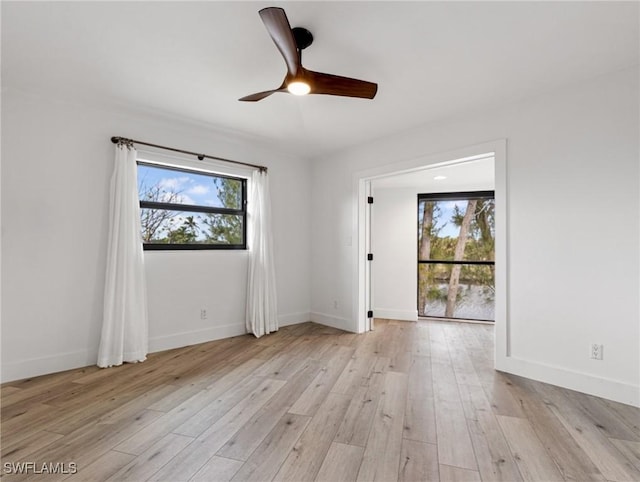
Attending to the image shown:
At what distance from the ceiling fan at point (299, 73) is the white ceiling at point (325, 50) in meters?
0.16

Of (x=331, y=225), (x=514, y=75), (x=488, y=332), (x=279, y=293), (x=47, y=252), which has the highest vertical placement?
(x=514, y=75)

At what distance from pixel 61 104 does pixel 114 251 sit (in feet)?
4.65

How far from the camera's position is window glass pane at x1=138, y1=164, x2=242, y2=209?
3475 millimetres

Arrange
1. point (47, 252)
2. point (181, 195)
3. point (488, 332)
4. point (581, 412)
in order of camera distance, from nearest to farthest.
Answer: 1. point (581, 412)
2. point (47, 252)
3. point (181, 195)
4. point (488, 332)

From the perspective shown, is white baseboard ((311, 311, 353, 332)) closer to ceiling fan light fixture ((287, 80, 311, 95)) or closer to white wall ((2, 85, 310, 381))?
white wall ((2, 85, 310, 381))

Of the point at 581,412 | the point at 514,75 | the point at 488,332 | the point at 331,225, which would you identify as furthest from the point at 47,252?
the point at 488,332

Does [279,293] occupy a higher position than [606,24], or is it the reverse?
[606,24]

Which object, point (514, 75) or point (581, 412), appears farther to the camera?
point (514, 75)

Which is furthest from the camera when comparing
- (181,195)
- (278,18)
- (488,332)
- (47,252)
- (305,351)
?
(488,332)

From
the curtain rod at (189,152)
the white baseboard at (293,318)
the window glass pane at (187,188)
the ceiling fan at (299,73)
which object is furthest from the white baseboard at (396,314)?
the ceiling fan at (299,73)

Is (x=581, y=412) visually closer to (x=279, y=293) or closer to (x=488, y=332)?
(x=488, y=332)

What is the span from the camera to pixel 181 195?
3699 millimetres

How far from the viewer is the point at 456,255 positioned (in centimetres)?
538

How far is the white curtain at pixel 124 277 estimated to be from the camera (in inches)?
119
